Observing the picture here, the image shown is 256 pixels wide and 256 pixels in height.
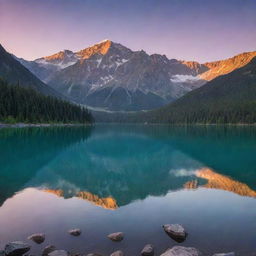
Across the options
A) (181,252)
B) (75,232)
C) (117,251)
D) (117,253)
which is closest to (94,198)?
(75,232)

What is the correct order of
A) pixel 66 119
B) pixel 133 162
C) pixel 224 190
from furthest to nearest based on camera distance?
pixel 66 119 → pixel 133 162 → pixel 224 190

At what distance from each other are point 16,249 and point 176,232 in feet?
29.1

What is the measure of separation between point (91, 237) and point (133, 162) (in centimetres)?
3167

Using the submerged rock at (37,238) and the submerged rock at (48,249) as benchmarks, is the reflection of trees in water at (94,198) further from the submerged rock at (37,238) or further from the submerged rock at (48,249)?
the submerged rock at (48,249)

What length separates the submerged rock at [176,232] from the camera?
15781 millimetres

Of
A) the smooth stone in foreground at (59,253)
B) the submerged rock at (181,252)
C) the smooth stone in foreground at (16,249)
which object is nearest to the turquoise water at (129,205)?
the smooth stone in foreground at (16,249)

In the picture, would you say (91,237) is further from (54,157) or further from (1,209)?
(54,157)

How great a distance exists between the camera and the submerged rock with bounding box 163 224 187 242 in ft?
51.8

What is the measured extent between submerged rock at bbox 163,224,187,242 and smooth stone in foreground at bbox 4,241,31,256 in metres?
8.08

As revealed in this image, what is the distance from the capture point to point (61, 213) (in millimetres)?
20234

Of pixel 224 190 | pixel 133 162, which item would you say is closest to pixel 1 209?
pixel 224 190

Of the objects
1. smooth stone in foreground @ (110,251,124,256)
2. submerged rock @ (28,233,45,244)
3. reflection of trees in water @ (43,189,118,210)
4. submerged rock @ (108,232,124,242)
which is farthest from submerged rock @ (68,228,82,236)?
reflection of trees in water @ (43,189,118,210)

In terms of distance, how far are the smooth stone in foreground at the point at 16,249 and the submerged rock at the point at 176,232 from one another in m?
8.08

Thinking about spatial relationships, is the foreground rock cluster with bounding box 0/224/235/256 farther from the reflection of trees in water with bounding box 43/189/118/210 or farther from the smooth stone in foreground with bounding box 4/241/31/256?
the reflection of trees in water with bounding box 43/189/118/210
